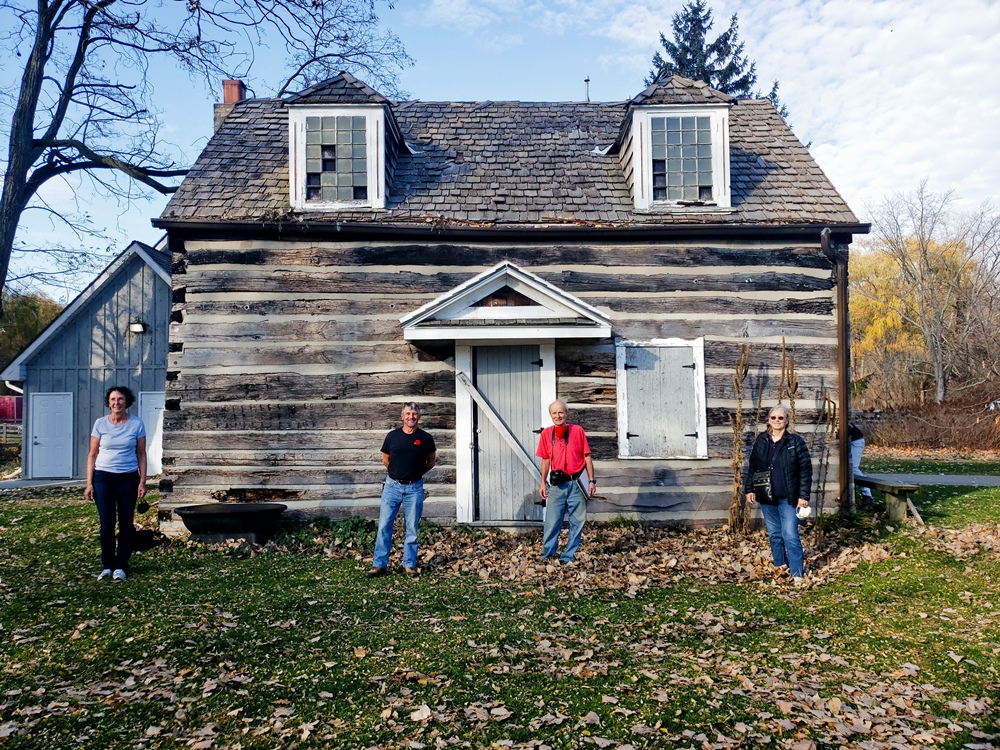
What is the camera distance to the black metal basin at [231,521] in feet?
29.2

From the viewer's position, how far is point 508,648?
18.4ft

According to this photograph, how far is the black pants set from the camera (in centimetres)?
738

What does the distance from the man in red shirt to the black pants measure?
438 centimetres

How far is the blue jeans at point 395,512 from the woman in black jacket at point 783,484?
355 cm

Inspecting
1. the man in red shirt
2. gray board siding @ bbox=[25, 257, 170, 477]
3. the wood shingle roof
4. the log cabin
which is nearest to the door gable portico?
the log cabin

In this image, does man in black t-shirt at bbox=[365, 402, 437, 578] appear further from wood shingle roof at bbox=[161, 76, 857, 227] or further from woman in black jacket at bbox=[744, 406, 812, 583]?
wood shingle roof at bbox=[161, 76, 857, 227]

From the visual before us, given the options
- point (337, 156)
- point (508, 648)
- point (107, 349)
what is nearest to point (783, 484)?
point (508, 648)

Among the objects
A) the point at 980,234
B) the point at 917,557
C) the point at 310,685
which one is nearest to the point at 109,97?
the point at 310,685

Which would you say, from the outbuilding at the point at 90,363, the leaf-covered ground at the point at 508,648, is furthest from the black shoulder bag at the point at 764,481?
the outbuilding at the point at 90,363

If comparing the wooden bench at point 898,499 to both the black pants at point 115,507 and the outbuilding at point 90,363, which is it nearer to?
the black pants at point 115,507

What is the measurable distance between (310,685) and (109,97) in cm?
1779

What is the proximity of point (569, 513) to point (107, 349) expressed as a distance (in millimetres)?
15102

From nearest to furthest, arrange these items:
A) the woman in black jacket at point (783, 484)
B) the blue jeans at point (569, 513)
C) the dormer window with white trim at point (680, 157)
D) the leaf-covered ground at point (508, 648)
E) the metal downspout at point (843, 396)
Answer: the leaf-covered ground at point (508, 648) → the woman in black jacket at point (783, 484) → the blue jeans at point (569, 513) → the metal downspout at point (843, 396) → the dormer window with white trim at point (680, 157)

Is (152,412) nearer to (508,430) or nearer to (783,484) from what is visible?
(508,430)
